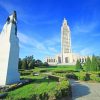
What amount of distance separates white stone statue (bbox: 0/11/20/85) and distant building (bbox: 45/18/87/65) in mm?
109973

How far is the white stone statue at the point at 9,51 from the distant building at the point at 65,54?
110 m

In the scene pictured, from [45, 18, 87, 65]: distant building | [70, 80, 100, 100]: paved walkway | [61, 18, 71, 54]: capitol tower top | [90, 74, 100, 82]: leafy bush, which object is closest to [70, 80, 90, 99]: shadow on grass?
[70, 80, 100, 100]: paved walkway

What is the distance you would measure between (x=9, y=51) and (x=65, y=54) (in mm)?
124462

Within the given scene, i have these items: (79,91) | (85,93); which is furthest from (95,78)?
(85,93)

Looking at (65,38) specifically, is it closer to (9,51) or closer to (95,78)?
(95,78)

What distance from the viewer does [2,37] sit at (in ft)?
57.8

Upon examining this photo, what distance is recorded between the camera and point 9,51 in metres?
16.9

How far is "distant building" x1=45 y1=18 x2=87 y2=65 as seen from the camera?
433ft

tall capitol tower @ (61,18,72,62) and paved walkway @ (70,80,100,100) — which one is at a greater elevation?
tall capitol tower @ (61,18,72,62)

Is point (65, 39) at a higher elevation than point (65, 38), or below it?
below

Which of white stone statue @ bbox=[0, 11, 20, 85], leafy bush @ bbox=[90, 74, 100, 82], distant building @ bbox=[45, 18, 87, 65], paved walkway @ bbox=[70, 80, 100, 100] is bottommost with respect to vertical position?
paved walkway @ bbox=[70, 80, 100, 100]

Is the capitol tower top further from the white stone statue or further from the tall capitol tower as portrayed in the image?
the white stone statue

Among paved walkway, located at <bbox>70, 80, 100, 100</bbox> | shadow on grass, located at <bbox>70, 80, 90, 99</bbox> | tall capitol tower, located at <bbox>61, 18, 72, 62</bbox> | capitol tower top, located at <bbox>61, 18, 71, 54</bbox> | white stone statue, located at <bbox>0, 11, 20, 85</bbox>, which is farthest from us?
capitol tower top, located at <bbox>61, 18, 71, 54</bbox>

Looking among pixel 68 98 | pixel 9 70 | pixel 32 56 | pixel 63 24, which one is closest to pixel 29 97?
pixel 68 98
